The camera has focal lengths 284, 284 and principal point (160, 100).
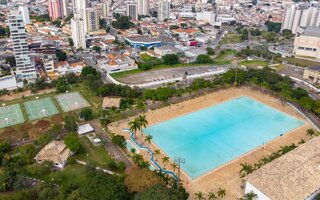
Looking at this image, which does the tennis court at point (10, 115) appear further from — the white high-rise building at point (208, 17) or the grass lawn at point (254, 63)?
the white high-rise building at point (208, 17)

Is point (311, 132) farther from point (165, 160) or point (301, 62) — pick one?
point (301, 62)

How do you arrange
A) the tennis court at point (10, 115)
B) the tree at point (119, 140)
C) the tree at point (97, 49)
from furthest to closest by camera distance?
1. the tree at point (97, 49)
2. the tennis court at point (10, 115)
3. the tree at point (119, 140)

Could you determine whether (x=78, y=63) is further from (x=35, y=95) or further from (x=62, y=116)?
(x=62, y=116)

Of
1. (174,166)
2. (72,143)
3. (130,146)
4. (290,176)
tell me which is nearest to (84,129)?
(72,143)

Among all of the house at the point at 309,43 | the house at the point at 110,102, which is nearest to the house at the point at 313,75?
the house at the point at 309,43

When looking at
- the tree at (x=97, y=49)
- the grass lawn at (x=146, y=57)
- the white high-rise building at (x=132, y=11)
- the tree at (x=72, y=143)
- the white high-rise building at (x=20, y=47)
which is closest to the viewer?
the tree at (x=72, y=143)

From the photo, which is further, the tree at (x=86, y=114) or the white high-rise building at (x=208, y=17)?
the white high-rise building at (x=208, y=17)

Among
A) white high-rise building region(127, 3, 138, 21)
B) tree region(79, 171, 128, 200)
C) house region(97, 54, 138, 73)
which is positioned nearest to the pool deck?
tree region(79, 171, 128, 200)

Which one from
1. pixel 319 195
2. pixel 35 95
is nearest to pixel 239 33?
pixel 35 95
